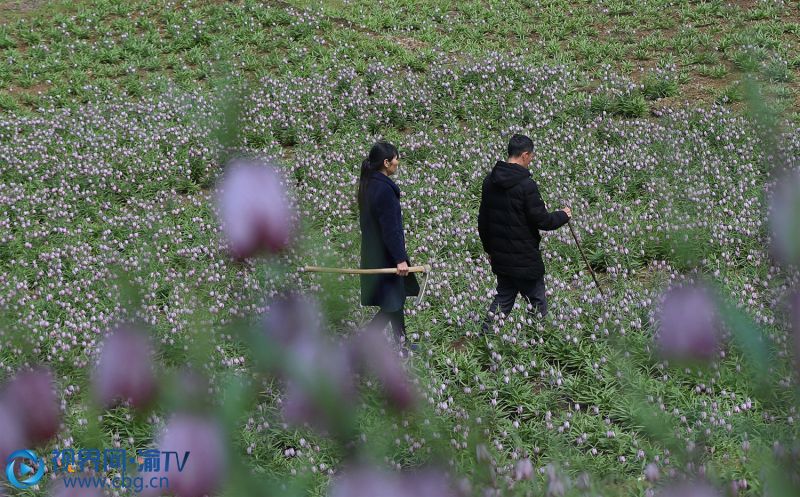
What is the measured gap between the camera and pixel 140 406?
2.45 feet

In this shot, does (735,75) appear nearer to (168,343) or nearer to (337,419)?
(337,419)

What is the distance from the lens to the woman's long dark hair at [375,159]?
4.69 m

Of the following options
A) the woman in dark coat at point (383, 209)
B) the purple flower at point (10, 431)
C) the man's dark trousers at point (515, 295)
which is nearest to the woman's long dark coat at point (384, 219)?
the woman in dark coat at point (383, 209)

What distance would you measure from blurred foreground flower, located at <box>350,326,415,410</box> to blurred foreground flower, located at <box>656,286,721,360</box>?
1.00ft

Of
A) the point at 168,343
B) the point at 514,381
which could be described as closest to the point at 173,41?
the point at 514,381

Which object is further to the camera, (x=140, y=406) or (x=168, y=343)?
(x=168, y=343)

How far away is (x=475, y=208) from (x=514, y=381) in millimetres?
3166

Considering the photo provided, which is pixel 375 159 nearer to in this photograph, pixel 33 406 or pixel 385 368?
pixel 385 368

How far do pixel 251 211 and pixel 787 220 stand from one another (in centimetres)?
54

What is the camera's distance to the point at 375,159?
4.73 meters

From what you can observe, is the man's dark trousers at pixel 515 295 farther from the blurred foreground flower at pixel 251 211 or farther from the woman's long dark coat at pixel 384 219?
the blurred foreground flower at pixel 251 211

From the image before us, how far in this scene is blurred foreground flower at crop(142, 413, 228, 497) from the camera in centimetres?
68

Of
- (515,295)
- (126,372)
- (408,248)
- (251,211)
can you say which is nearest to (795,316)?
(251,211)

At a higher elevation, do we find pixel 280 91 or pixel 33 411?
pixel 33 411
